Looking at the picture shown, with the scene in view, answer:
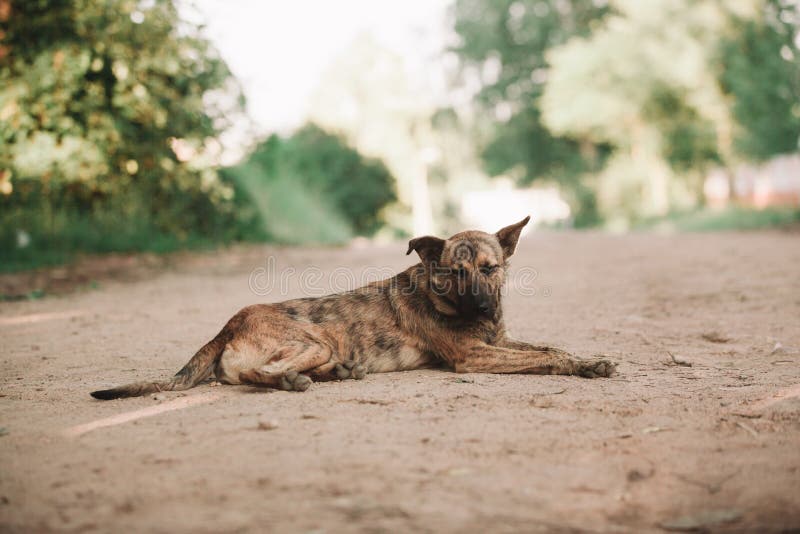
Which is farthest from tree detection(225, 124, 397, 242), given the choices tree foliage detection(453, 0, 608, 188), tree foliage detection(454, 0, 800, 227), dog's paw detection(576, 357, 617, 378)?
dog's paw detection(576, 357, 617, 378)

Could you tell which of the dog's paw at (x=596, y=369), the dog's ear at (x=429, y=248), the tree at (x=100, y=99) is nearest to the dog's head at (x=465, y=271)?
the dog's ear at (x=429, y=248)

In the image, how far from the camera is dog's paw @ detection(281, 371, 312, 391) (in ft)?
17.5

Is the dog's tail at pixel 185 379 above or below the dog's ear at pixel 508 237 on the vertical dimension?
below

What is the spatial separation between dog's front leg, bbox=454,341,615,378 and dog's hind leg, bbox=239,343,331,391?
1141 mm

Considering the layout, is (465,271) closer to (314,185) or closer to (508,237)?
(508,237)

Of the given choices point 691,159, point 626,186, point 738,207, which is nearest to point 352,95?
point 626,186

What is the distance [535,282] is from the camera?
12055 millimetres

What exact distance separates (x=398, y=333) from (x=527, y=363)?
1.09 meters

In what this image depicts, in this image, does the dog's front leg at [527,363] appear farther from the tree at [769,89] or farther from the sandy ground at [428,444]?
the tree at [769,89]

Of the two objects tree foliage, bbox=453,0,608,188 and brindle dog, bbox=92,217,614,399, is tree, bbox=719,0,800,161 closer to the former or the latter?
tree foliage, bbox=453,0,608,188

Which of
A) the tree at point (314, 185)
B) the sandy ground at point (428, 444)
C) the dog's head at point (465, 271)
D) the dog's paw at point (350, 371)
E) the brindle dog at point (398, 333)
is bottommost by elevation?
the sandy ground at point (428, 444)

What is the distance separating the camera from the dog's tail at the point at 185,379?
5.10 meters

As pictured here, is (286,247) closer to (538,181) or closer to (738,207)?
(738,207)

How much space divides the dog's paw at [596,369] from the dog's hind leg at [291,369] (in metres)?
1.95
